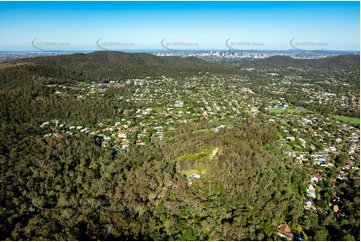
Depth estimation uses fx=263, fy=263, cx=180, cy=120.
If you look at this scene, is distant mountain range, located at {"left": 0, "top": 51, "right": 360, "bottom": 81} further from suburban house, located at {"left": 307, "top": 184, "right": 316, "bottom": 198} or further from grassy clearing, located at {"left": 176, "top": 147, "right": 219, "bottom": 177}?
suburban house, located at {"left": 307, "top": 184, "right": 316, "bottom": 198}

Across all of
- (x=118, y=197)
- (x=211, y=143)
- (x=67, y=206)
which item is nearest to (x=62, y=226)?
(x=67, y=206)

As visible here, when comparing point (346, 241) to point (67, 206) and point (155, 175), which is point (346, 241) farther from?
point (67, 206)

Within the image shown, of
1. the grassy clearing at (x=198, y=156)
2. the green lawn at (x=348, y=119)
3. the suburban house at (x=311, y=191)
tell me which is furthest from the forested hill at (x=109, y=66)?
the suburban house at (x=311, y=191)

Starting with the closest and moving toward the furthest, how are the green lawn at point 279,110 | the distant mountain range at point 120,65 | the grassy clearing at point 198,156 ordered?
the grassy clearing at point 198,156 → the green lawn at point 279,110 → the distant mountain range at point 120,65

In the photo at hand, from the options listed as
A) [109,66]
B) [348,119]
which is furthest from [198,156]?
[109,66]

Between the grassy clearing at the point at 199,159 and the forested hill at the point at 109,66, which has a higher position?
the forested hill at the point at 109,66

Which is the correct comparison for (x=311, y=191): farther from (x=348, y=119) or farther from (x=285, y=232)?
(x=348, y=119)

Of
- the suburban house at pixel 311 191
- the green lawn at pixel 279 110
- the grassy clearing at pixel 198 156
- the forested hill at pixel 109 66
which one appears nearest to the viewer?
the suburban house at pixel 311 191

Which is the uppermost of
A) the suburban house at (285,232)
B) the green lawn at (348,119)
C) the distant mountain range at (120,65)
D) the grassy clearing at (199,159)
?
the distant mountain range at (120,65)

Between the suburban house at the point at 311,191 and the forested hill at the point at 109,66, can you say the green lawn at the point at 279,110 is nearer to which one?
the suburban house at the point at 311,191
